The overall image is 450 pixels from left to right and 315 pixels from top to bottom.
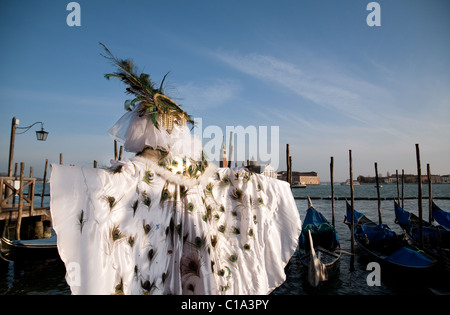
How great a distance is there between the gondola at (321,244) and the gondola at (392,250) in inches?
57.7

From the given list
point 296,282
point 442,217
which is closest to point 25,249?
point 296,282

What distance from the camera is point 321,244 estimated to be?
8969 mm

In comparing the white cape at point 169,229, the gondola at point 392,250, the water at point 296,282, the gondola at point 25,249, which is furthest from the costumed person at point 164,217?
the gondola at point 25,249

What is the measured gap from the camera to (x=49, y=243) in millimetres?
8930

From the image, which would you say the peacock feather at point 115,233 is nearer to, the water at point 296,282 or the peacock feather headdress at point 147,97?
the peacock feather headdress at point 147,97

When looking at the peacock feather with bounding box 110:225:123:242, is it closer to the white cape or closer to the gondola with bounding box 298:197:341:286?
the white cape

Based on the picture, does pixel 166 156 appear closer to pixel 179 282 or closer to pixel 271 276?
pixel 179 282

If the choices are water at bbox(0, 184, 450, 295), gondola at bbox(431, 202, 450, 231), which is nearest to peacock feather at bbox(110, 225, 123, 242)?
water at bbox(0, 184, 450, 295)

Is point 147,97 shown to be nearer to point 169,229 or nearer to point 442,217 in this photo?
point 169,229

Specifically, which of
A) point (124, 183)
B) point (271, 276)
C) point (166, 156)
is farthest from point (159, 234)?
point (271, 276)

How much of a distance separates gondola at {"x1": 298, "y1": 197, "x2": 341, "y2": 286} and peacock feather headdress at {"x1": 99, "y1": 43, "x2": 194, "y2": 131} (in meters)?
7.11

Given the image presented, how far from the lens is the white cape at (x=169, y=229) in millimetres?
1627

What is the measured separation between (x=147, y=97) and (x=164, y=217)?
979 millimetres
